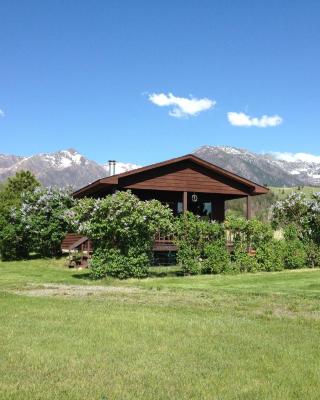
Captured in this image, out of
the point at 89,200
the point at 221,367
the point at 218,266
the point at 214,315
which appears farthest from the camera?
the point at 218,266

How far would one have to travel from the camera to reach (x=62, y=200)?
28.4m

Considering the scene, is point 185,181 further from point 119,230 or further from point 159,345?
point 159,345

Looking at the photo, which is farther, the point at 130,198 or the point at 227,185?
the point at 227,185

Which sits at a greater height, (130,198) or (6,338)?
(130,198)

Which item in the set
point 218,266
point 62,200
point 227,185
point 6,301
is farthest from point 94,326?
point 62,200

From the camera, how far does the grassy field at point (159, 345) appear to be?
5.22 meters

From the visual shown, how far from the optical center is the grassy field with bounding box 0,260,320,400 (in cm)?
522

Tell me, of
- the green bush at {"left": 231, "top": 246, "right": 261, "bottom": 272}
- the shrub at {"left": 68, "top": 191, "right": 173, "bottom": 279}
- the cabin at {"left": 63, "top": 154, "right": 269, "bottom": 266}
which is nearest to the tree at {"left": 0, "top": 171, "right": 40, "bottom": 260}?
the cabin at {"left": 63, "top": 154, "right": 269, "bottom": 266}

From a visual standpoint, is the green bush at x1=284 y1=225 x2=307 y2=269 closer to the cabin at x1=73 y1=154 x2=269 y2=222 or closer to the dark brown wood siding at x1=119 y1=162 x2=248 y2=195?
the cabin at x1=73 y1=154 x2=269 y2=222

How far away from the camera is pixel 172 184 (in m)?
24.7

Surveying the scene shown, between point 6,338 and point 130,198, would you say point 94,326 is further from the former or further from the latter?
point 130,198

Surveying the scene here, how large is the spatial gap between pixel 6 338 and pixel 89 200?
9.94m

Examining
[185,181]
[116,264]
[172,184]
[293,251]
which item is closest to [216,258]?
[293,251]

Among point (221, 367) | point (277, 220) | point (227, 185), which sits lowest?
point (221, 367)
